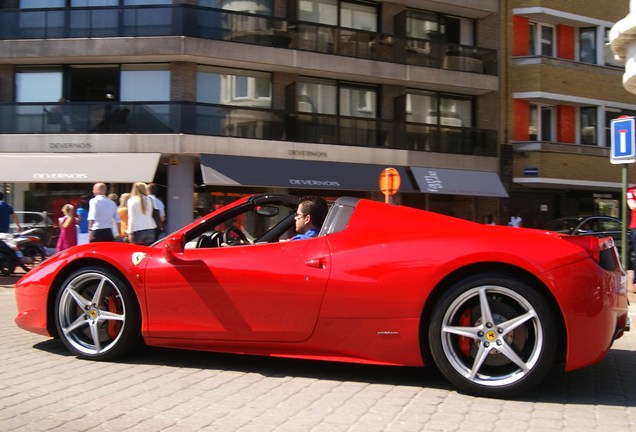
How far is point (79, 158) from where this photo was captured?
17.9 metres

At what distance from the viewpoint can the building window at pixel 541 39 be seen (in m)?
23.7

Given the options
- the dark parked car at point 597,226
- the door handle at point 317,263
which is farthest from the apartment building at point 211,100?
the door handle at point 317,263

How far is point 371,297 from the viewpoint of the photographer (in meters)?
3.83

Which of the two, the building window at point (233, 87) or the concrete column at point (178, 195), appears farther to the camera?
the building window at point (233, 87)

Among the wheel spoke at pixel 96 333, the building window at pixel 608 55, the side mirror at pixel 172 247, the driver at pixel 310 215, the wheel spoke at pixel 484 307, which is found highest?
the building window at pixel 608 55

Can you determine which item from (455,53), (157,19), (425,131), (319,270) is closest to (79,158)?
(157,19)

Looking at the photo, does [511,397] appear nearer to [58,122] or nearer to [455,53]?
[58,122]

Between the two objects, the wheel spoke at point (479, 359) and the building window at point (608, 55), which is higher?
the building window at point (608, 55)

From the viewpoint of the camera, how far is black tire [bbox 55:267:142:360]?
14.4 feet

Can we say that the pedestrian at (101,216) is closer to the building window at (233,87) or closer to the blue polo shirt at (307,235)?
the blue polo shirt at (307,235)

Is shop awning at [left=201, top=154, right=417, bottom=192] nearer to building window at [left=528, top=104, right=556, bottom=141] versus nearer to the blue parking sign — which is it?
building window at [left=528, top=104, right=556, bottom=141]

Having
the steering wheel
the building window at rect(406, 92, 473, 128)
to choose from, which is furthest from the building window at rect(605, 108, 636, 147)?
the steering wheel

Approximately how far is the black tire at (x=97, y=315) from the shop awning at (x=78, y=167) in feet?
43.1

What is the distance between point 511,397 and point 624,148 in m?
5.69
